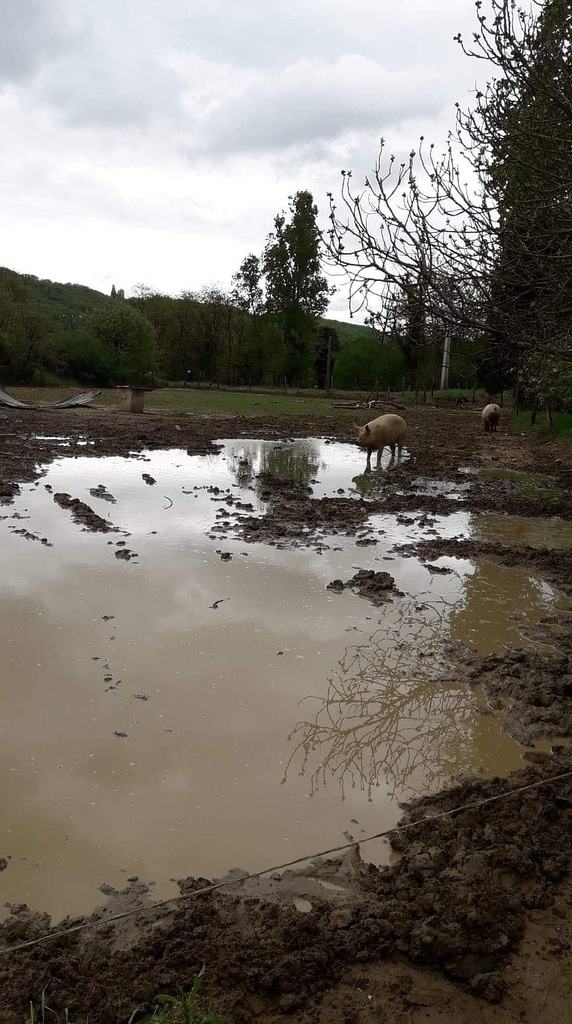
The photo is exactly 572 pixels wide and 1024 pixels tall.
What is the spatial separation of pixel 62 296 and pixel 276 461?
86575mm

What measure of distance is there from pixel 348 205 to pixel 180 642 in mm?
3998

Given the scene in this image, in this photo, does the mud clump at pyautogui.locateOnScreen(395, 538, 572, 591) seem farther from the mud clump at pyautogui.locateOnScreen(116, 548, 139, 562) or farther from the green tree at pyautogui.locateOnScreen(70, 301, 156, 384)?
the green tree at pyautogui.locateOnScreen(70, 301, 156, 384)

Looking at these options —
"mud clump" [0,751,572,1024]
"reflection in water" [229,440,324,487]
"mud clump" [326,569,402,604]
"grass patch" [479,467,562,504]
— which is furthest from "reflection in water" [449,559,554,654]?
"reflection in water" [229,440,324,487]

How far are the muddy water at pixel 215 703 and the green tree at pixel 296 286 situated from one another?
149 ft

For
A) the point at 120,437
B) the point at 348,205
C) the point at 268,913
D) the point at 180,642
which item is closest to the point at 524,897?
the point at 268,913

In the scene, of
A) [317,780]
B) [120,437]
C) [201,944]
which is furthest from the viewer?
[120,437]

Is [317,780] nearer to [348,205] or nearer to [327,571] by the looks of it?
[327,571]

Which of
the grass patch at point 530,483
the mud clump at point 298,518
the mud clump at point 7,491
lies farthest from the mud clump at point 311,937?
the grass patch at point 530,483

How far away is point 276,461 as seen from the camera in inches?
589

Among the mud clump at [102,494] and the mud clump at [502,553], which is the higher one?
the mud clump at [102,494]

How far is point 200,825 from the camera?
10.2 ft

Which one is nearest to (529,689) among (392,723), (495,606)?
(392,723)

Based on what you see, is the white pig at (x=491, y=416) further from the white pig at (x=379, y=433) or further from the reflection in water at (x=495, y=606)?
the reflection in water at (x=495, y=606)

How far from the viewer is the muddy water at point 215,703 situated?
3041 millimetres
